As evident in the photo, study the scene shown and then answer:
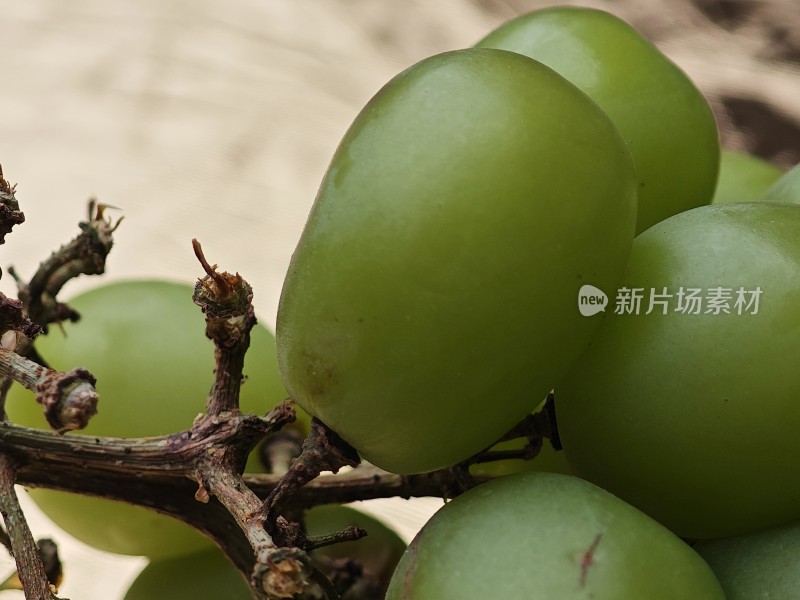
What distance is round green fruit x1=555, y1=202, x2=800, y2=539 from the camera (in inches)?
14.7

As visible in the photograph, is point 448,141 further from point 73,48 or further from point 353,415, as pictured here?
point 73,48

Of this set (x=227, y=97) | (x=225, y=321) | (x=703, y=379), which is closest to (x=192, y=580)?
(x=225, y=321)

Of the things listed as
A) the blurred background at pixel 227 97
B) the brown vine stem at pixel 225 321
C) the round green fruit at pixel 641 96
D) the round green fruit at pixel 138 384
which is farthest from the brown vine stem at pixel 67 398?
the blurred background at pixel 227 97

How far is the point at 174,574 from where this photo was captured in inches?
22.9

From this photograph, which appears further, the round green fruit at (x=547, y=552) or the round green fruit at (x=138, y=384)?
the round green fruit at (x=138, y=384)

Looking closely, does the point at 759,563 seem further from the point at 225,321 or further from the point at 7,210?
the point at 7,210

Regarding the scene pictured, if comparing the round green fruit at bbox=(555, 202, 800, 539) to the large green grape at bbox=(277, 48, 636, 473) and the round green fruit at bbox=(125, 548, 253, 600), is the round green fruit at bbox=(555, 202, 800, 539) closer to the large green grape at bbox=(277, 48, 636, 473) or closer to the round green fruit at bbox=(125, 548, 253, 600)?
the large green grape at bbox=(277, 48, 636, 473)

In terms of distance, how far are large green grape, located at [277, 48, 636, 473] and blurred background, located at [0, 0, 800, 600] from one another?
25.1 inches

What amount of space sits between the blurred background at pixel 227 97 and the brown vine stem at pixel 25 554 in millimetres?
590
